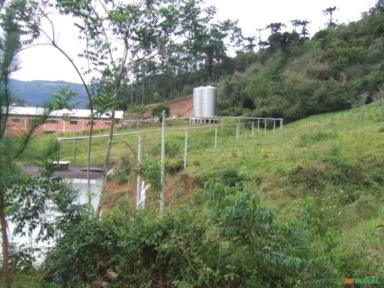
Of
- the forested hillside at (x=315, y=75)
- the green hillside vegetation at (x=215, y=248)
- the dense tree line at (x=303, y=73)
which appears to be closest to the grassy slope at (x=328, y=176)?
the green hillside vegetation at (x=215, y=248)

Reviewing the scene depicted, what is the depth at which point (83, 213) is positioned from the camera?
402 cm

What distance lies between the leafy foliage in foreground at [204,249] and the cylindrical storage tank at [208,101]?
14408 millimetres

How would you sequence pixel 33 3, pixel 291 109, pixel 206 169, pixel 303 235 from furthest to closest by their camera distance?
pixel 291 109
pixel 206 169
pixel 33 3
pixel 303 235

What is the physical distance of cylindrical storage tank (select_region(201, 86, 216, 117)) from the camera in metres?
18.2

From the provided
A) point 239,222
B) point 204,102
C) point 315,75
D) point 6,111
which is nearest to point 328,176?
point 239,222

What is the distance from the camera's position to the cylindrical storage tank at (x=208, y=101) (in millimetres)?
18203

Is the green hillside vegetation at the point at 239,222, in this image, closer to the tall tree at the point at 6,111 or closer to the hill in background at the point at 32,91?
the tall tree at the point at 6,111

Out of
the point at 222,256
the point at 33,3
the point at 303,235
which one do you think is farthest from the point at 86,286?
the point at 33,3

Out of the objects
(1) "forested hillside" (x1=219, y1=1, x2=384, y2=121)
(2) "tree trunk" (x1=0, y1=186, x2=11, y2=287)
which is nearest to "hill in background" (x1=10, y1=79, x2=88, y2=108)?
(2) "tree trunk" (x1=0, y1=186, x2=11, y2=287)

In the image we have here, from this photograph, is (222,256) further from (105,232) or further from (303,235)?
(105,232)

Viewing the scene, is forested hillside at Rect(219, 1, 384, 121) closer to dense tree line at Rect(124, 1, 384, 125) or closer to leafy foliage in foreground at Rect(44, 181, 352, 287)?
dense tree line at Rect(124, 1, 384, 125)

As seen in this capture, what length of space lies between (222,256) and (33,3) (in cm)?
284

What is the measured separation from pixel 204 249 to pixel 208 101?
49.7ft

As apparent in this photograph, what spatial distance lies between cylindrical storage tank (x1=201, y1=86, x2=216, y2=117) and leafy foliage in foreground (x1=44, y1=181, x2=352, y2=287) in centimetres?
1441
